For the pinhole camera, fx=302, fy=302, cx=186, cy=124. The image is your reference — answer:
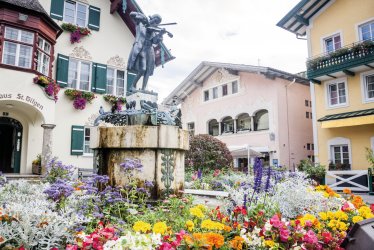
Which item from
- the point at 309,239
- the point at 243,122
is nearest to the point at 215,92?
the point at 243,122

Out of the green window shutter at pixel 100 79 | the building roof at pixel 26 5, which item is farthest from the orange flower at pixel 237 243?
the green window shutter at pixel 100 79

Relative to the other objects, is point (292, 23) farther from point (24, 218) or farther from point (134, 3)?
point (24, 218)

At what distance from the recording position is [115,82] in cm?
1627

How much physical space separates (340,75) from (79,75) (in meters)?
13.9

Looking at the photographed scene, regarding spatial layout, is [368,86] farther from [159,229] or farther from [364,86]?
[159,229]

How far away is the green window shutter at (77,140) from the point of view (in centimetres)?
1421

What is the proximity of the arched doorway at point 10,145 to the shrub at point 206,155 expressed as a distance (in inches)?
296

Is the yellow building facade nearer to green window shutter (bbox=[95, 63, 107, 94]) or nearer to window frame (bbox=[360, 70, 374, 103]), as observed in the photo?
window frame (bbox=[360, 70, 374, 103])

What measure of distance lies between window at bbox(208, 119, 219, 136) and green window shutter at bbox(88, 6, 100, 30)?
12424 millimetres

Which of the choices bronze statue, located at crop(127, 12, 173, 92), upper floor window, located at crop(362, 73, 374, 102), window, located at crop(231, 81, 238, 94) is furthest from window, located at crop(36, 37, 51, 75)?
upper floor window, located at crop(362, 73, 374, 102)

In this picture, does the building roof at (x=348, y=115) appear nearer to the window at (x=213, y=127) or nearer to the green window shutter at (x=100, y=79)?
the window at (x=213, y=127)

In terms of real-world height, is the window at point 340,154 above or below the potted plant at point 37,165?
above

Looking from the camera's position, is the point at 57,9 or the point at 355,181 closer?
the point at 355,181

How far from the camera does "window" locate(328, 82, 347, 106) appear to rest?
16594 mm
